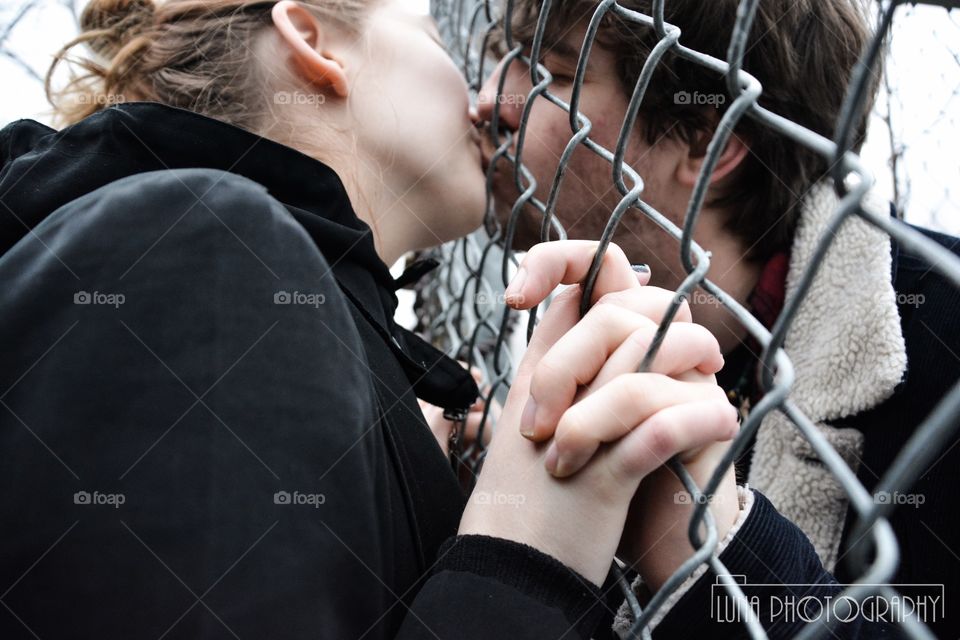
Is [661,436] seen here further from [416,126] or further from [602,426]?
[416,126]

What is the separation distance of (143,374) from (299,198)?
0.42m

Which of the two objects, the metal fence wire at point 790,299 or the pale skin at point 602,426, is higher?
the metal fence wire at point 790,299

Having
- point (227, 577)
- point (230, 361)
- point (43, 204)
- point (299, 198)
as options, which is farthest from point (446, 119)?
point (227, 577)

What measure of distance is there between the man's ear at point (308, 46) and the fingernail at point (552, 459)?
0.84 metres

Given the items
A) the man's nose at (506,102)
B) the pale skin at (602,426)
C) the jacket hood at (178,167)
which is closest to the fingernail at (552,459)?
the pale skin at (602,426)

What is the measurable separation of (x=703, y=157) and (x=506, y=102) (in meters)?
0.45

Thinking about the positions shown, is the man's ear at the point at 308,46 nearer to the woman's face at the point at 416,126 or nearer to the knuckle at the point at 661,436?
the woman's face at the point at 416,126

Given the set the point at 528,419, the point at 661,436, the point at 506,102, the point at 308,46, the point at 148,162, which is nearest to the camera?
the point at 661,436

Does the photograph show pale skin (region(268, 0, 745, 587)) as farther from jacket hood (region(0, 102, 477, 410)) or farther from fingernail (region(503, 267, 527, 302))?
jacket hood (region(0, 102, 477, 410))

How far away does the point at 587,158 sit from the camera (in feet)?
5.41

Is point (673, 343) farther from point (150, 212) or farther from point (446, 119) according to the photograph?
point (446, 119)

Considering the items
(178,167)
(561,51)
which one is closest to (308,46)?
(178,167)

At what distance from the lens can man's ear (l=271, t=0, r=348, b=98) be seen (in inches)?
50.3

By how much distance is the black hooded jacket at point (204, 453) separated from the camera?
0.66m
